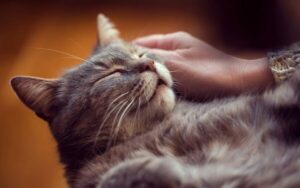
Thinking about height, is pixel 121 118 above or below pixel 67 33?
below

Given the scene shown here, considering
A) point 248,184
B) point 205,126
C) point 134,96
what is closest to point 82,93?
point 134,96

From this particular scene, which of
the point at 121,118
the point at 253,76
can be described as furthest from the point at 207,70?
the point at 121,118

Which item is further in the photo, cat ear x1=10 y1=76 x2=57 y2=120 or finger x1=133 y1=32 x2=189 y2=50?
finger x1=133 y1=32 x2=189 y2=50

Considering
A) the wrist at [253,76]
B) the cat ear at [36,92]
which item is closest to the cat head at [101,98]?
the cat ear at [36,92]

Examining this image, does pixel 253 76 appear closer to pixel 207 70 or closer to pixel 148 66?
pixel 207 70

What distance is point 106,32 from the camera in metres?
0.90

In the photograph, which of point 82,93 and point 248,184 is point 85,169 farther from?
point 248,184

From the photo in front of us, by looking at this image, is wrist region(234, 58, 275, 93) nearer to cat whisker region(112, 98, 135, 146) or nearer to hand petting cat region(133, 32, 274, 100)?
hand petting cat region(133, 32, 274, 100)

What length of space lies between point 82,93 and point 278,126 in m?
0.30

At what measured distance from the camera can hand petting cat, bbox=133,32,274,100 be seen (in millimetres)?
801

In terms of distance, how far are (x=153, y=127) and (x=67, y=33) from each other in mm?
324

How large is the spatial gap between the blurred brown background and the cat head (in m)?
0.05

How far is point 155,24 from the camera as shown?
3.30 ft

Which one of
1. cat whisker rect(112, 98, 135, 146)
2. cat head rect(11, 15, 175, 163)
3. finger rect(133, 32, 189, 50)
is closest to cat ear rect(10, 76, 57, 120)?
cat head rect(11, 15, 175, 163)
